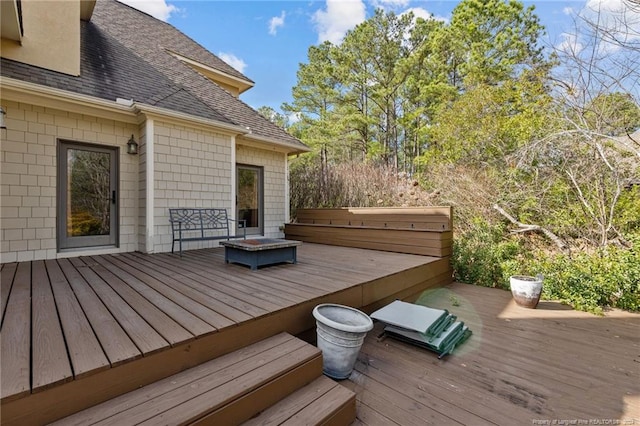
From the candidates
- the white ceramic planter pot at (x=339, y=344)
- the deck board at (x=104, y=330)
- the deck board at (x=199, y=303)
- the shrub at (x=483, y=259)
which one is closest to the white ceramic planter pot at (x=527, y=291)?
the shrub at (x=483, y=259)

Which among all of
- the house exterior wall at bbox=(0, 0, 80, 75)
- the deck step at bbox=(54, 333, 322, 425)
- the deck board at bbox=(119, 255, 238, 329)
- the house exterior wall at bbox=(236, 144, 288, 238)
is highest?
the house exterior wall at bbox=(0, 0, 80, 75)

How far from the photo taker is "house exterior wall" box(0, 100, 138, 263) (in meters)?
4.00

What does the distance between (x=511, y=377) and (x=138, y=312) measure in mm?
2887

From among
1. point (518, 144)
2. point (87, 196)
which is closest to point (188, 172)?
point (87, 196)

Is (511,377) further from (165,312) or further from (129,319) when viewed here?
(129,319)

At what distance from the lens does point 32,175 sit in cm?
415

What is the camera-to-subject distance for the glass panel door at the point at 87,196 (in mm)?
4457

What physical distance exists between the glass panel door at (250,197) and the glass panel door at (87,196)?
2344 mm

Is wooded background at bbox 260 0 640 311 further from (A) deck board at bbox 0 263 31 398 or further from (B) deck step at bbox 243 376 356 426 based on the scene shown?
(A) deck board at bbox 0 263 31 398

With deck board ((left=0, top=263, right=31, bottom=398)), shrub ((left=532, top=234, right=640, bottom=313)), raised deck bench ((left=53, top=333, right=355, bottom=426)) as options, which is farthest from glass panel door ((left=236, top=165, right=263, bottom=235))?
shrub ((left=532, top=234, right=640, bottom=313))

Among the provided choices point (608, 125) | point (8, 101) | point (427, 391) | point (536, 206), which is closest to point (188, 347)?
point (427, 391)

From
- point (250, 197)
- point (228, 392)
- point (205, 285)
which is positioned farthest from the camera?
point (250, 197)

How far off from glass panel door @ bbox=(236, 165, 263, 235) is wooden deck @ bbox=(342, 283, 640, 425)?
4.31 m

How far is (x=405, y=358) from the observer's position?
2.51m
